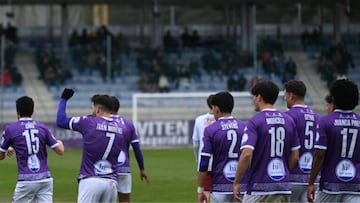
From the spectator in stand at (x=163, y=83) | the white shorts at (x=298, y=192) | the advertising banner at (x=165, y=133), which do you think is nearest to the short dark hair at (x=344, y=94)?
the white shorts at (x=298, y=192)

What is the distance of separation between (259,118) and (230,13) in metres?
40.2

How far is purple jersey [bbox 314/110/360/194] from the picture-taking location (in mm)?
10594

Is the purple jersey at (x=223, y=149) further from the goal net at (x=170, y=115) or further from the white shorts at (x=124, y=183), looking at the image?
the goal net at (x=170, y=115)

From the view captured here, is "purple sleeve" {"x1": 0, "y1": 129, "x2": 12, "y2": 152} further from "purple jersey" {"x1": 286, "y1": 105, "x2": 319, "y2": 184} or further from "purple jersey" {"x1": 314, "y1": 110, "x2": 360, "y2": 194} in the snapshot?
"purple jersey" {"x1": 314, "y1": 110, "x2": 360, "y2": 194}

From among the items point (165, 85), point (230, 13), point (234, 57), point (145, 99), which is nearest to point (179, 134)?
point (145, 99)

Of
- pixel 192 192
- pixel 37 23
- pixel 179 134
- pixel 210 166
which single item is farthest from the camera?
pixel 37 23

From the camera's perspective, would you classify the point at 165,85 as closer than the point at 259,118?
No

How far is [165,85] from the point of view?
136 ft

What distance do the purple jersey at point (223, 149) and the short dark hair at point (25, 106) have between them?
256cm

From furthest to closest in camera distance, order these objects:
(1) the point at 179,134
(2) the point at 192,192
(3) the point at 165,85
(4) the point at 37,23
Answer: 1. (4) the point at 37,23
2. (3) the point at 165,85
3. (1) the point at 179,134
4. (2) the point at 192,192

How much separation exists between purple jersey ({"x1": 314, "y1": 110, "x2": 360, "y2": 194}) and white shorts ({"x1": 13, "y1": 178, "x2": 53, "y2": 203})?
3896mm

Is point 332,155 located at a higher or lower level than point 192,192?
higher

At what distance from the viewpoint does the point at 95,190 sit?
11914mm

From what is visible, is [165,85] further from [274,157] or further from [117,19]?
[274,157]
